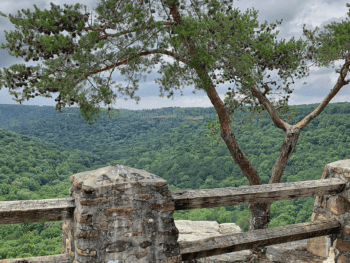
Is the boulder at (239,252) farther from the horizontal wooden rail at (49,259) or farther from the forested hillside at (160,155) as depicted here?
the forested hillside at (160,155)

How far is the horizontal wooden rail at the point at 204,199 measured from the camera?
1.83m

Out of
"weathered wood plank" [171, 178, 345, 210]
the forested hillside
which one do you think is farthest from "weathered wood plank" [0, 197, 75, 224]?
the forested hillside

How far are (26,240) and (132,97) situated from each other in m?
8.29

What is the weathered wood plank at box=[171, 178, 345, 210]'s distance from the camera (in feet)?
6.93

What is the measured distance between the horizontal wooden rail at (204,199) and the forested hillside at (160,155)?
413 cm

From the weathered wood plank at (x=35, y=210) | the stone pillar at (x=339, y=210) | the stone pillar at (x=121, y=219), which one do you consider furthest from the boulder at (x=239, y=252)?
the weathered wood plank at (x=35, y=210)

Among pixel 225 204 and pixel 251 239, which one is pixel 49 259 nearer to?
pixel 225 204

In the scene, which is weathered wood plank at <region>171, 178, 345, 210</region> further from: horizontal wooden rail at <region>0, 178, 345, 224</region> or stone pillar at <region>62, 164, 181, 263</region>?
stone pillar at <region>62, 164, 181, 263</region>

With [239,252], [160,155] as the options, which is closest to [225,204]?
[239,252]

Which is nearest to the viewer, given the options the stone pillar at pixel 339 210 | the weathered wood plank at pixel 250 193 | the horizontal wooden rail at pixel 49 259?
the horizontal wooden rail at pixel 49 259

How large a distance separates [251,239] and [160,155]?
68.3ft

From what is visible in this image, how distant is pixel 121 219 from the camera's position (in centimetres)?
184

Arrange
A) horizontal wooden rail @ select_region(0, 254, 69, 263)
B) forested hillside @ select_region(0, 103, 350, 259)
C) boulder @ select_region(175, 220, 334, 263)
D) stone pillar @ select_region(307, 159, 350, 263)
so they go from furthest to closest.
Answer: forested hillside @ select_region(0, 103, 350, 259) → boulder @ select_region(175, 220, 334, 263) → stone pillar @ select_region(307, 159, 350, 263) → horizontal wooden rail @ select_region(0, 254, 69, 263)

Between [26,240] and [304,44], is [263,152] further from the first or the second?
[26,240]
